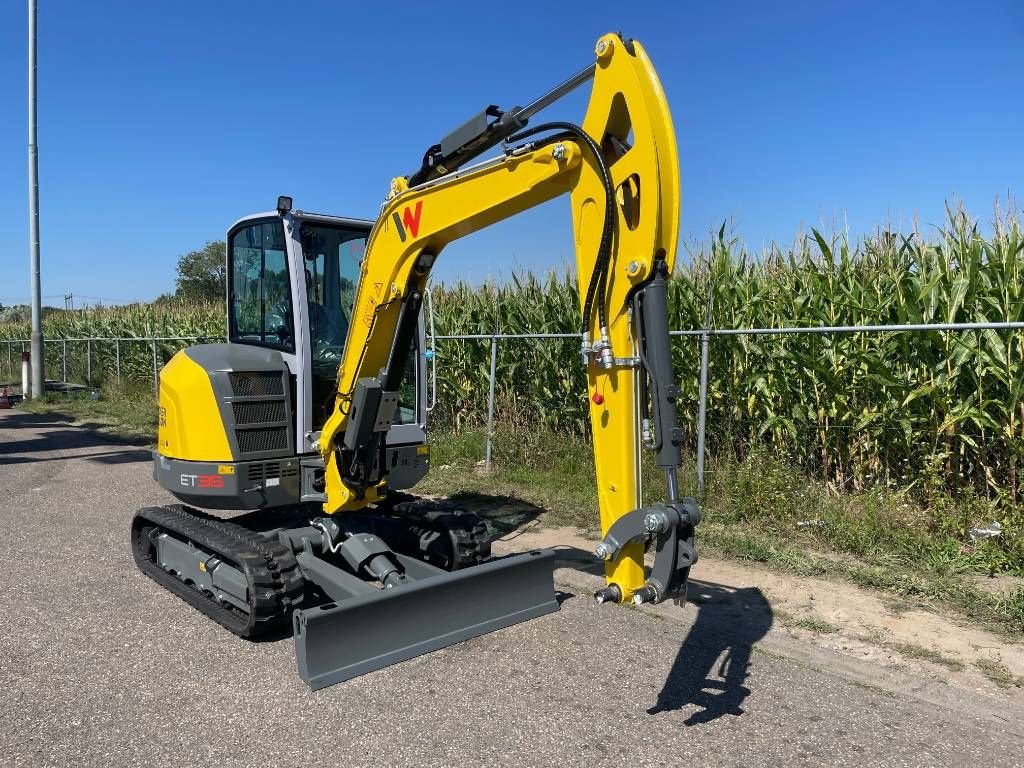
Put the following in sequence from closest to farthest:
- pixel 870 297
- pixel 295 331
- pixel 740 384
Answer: pixel 295 331 → pixel 870 297 → pixel 740 384

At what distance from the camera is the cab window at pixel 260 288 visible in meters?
5.72

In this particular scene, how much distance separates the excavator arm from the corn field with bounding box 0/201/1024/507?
4330mm

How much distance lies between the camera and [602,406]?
12.4 ft

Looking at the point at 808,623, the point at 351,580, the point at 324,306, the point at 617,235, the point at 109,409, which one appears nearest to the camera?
the point at 617,235

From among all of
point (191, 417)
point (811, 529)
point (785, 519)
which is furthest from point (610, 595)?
point (785, 519)

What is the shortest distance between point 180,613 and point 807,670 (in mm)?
3991

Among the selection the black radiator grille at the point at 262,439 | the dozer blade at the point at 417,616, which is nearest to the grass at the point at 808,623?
the dozer blade at the point at 417,616

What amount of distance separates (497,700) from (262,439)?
267 cm

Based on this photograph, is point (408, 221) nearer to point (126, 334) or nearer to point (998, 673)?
point (998, 673)

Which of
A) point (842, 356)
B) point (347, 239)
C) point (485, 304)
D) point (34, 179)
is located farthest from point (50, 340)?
point (842, 356)

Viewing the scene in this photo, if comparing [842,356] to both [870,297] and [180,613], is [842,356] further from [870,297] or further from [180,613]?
[180,613]

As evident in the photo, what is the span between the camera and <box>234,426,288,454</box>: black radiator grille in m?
5.55

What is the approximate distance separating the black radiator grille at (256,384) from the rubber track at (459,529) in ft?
4.46

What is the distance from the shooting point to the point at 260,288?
19.7ft
